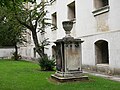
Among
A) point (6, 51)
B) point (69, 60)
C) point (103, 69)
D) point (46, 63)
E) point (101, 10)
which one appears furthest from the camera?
point (6, 51)

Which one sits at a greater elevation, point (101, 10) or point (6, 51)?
point (101, 10)

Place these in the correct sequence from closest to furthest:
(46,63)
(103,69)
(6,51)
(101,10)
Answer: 1. (103,69)
2. (101,10)
3. (46,63)
4. (6,51)

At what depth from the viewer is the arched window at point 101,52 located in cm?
1566

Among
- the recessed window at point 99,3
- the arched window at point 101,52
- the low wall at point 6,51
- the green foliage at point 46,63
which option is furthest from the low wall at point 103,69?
the low wall at point 6,51

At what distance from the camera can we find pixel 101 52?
15938mm

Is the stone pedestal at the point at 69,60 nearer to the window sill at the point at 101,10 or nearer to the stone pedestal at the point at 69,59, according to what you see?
the stone pedestal at the point at 69,59

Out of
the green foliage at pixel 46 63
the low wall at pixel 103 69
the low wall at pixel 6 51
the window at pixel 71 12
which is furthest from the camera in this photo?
the low wall at pixel 6 51

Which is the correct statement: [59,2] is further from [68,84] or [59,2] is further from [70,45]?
[68,84]

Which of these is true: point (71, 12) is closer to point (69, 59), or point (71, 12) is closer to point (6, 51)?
point (69, 59)

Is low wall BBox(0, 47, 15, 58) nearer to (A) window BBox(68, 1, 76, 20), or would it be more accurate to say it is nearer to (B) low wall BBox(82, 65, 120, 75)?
(A) window BBox(68, 1, 76, 20)

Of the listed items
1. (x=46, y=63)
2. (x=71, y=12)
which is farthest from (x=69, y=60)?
(x=71, y=12)

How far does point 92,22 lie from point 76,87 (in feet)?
24.5

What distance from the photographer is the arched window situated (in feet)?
51.4

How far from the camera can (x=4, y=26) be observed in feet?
98.9
